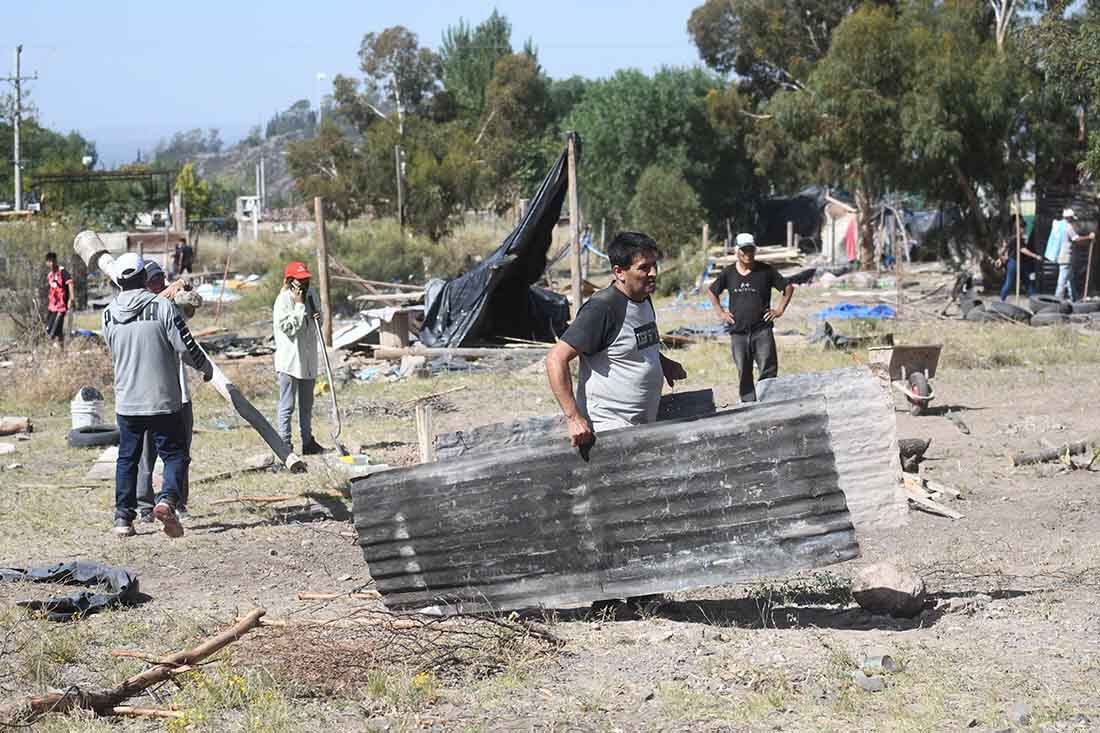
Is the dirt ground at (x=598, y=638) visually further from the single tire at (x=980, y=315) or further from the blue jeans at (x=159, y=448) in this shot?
the single tire at (x=980, y=315)

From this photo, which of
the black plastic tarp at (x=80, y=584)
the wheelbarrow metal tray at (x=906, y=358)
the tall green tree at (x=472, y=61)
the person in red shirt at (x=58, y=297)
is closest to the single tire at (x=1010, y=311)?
the wheelbarrow metal tray at (x=906, y=358)

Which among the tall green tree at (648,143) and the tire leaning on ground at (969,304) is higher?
the tall green tree at (648,143)

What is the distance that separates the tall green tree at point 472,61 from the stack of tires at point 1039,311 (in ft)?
162

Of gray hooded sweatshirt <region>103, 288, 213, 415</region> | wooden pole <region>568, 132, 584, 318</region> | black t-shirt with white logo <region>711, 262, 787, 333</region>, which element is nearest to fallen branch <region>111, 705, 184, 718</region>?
gray hooded sweatshirt <region>103, 288, 213, 415</region>

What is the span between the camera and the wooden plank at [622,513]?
17.5 ft

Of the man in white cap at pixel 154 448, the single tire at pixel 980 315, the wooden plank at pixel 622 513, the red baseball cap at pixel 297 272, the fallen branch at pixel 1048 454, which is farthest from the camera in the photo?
the single tire at pixel 980 315

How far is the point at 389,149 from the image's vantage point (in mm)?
42844

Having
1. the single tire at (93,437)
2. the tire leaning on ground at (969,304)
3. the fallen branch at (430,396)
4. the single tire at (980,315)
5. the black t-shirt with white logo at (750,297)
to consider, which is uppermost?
the black t-shirt with white logo at (750,297)

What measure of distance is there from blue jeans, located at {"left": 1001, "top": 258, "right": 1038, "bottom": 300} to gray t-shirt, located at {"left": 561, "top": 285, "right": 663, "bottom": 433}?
18063mm

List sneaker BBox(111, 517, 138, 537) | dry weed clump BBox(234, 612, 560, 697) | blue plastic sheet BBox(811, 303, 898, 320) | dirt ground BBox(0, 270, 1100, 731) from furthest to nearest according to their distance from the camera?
1. blue plastic sheet BBox(811, 303, 898, 320)
2. sneaker BBox(111, 517, 138, 537)
3. dry weed clump BBox(234, 612, 560, 697)
4. dirt ground BBox(0, 270, 1100, 731)

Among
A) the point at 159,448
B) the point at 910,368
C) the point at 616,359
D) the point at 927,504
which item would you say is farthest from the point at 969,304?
the point at 616,359

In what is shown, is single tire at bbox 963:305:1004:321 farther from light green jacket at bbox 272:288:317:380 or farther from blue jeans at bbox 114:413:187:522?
blue jeans at bbox 114:413:187:522

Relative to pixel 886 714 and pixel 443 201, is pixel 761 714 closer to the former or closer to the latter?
pixel 886 714

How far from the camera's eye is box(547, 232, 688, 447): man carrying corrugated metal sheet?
5621 millimetres
